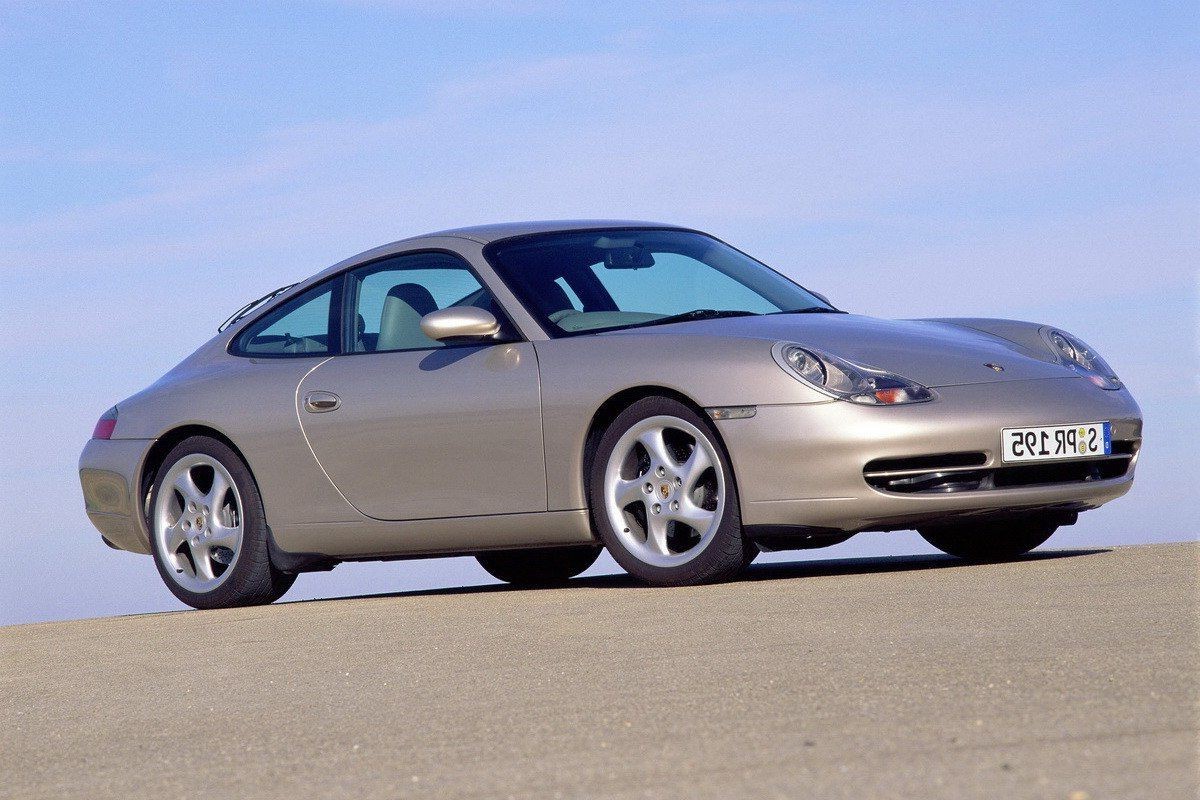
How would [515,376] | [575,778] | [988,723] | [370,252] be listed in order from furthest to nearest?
[370,252]
[515,376]
[988,723]
[575,778]

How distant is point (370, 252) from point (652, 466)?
2023 mm

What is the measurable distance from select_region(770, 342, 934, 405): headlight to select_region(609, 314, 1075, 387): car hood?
6 cm

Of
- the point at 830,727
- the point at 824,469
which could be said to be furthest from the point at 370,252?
the point at 830,727

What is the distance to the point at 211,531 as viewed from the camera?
24.8 feet

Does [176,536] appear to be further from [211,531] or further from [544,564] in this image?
[544,564]

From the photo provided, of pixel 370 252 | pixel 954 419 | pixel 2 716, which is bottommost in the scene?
pixel 2 716

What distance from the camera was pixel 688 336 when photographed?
639 centimetres

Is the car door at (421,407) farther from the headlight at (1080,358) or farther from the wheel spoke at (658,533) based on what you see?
the headlight at (1080,358)

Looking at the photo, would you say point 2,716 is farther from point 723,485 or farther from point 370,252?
point 370,252

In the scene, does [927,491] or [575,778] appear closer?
[575,778]

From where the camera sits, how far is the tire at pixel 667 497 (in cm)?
615

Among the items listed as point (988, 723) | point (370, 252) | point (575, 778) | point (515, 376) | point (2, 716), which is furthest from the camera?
point (370, 252)

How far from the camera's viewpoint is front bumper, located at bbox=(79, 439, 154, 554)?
7836 millimetres

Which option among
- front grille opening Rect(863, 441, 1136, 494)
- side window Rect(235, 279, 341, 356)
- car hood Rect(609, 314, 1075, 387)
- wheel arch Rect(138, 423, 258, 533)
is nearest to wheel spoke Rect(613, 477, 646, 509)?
car hood Rect(609, 314, 1075, 387)
